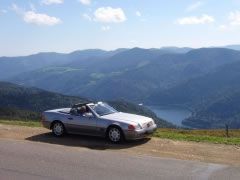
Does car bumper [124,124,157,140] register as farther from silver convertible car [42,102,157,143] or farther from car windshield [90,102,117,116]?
car windshield [90,102,117,116]

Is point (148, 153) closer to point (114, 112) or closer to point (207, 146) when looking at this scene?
point (207, 146)

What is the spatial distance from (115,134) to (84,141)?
1166 millimetres

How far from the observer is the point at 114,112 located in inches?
657

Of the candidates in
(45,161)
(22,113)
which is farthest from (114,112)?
(22,113)

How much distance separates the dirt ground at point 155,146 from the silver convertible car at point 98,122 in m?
0.30

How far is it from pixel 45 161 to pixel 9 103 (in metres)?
187

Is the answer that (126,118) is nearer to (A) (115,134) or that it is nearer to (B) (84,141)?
(A) (115,134)

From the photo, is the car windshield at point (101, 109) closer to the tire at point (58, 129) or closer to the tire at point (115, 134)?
the tire at point (115, 134)

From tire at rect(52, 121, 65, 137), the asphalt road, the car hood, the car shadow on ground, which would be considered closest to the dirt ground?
the car shadow on ground

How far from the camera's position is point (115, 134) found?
15.2 m

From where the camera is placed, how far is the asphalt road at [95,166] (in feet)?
32.4

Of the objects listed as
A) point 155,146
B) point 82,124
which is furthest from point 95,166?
point 82,124

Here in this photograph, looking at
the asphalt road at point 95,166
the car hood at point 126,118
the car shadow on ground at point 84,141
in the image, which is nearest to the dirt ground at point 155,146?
the car shadow on ground at point 84,141

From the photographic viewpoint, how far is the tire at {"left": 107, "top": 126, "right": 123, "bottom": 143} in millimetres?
15141
